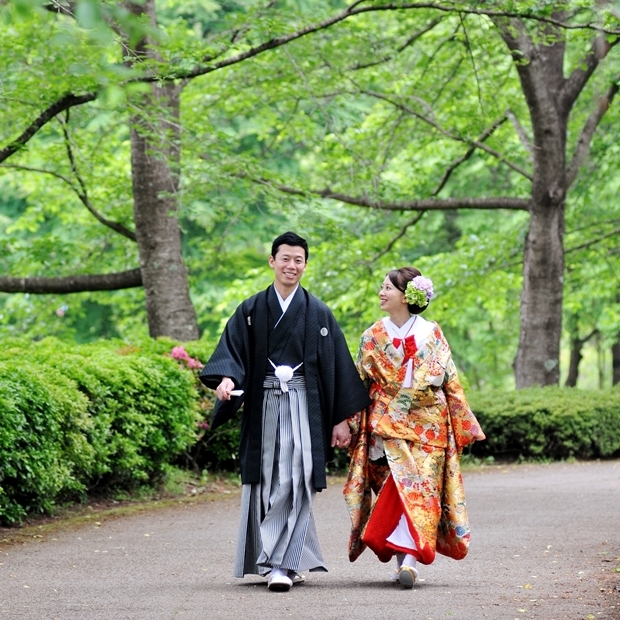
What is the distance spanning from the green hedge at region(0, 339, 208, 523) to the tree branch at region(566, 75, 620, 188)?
7.50 meters

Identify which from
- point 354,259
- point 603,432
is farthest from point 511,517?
point 354,259

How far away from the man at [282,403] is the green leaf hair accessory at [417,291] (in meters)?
0.48

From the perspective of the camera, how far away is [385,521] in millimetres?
6207

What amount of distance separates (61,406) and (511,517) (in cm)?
364

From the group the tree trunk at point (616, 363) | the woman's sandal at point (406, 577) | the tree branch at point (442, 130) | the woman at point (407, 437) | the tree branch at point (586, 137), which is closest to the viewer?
the woman's sandal at point (406, 577)

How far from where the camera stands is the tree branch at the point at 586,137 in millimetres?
16016

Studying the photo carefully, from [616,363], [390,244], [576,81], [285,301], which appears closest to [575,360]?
[616,363]

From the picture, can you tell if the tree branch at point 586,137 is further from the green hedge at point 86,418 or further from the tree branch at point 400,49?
the green hedge at point 86,418

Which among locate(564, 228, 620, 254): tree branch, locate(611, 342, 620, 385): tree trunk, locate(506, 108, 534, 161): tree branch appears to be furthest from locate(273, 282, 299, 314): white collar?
locate(611, 342, 620, 385): tree trunk

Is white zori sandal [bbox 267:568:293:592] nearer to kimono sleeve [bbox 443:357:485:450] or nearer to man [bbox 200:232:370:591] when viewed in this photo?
man [bbox 200:232:370:591]

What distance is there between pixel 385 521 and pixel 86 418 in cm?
313

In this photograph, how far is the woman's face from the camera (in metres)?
6.27

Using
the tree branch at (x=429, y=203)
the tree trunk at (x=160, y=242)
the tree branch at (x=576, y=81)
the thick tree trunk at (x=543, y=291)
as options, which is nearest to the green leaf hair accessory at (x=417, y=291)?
the tree trunk at (x=160, y=242)

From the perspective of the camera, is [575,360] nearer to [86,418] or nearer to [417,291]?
[86,418]
